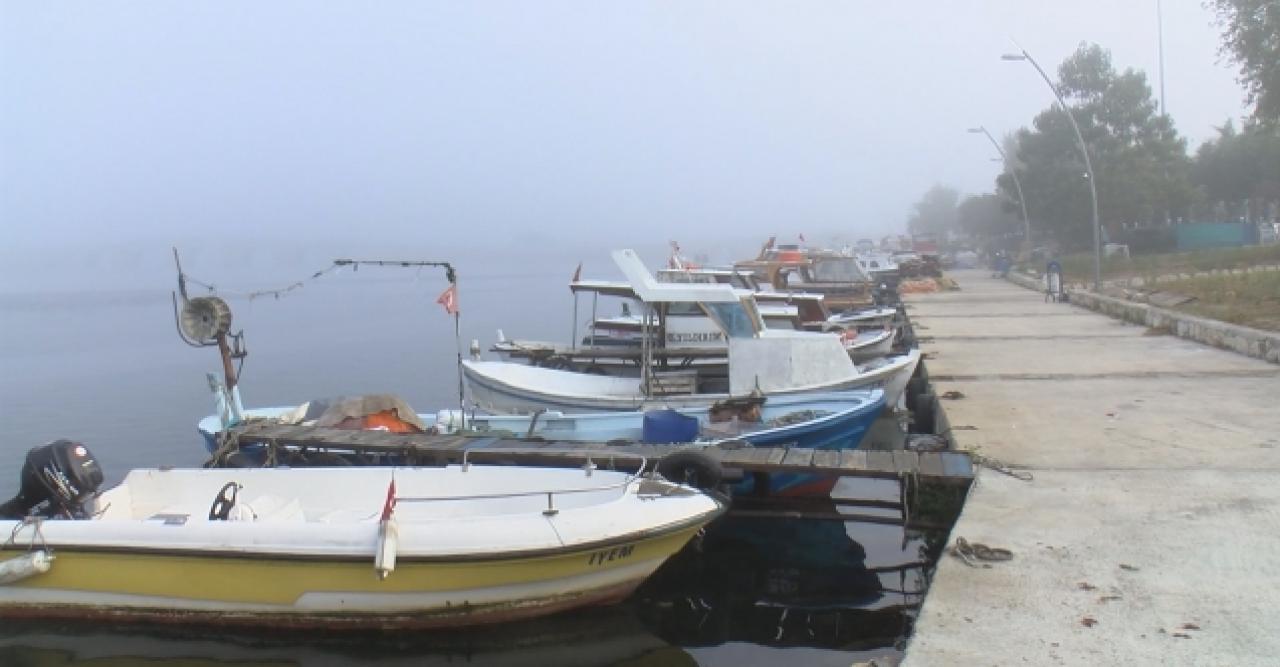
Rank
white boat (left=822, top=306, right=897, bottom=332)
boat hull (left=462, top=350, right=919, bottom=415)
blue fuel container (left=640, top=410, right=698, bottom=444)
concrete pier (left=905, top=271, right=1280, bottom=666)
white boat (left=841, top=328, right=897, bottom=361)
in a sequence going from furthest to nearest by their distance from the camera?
white boat (left=822, top=306, right=897, bottom=332), white boat (left=841, top=328, right=897, bottom=361), boat hull (left=462, top=350, right=919, bottom=415), blue fuel container (left=640, top=410, right=698, bottom=444), concrete pier (left=905, top=271, right=1280, bottom=666)

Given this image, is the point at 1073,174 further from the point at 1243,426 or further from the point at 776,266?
the point at 1243,426

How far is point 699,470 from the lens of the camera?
9.48m

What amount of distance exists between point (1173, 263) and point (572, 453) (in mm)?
37880

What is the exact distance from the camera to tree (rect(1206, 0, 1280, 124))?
96.7ft

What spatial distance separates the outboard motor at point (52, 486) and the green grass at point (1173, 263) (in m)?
34.8

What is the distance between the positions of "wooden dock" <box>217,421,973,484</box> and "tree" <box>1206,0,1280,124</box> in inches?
1046

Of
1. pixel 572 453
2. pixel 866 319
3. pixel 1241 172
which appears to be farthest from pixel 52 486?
pixel 1241 172

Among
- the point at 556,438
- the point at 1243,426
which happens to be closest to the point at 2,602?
the point at 556,438

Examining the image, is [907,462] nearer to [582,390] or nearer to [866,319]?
[582,390]

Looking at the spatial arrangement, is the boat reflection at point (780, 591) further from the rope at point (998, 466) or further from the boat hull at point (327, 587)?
the rope at point (998, 466)

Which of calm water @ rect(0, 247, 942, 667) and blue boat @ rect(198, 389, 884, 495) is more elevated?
blue boat @ rect(198, 389, 884, 495)

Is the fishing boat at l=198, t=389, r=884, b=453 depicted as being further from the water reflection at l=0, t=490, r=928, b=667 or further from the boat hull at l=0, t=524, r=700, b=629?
the boat hull at l=0, t=524, r=700, b=629

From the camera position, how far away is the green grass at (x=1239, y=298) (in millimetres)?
18500

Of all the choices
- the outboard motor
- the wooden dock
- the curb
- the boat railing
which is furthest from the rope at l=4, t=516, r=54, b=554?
the curb
